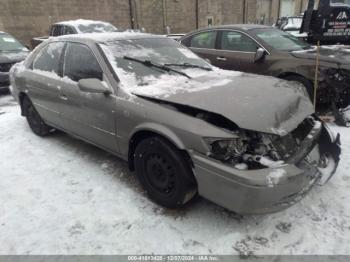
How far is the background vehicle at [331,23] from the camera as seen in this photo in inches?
287

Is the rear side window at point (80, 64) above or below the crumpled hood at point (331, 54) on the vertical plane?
above

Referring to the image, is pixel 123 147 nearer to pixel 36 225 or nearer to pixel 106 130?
pixel 106 130

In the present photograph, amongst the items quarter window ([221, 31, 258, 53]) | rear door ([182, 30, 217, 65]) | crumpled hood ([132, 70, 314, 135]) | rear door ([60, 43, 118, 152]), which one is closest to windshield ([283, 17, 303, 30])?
rear door ([182, 30, 217, 65])

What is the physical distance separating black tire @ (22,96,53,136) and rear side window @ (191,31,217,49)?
11.8ft

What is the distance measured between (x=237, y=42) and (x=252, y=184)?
14.4ft

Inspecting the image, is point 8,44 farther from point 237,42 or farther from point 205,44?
point 237,42

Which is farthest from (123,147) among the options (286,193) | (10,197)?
(286,193)

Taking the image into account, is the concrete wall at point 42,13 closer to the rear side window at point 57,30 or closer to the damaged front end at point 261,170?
the rear side window at point 57,30

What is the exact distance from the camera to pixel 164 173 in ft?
9.23

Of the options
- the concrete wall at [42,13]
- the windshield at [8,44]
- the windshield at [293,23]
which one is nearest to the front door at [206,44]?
the windshield at [8,44]

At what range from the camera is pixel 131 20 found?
59.8ft

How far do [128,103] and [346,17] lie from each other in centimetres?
671

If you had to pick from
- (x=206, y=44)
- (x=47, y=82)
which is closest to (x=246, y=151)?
(x=47, y=82)

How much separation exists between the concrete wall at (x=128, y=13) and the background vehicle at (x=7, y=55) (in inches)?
222
